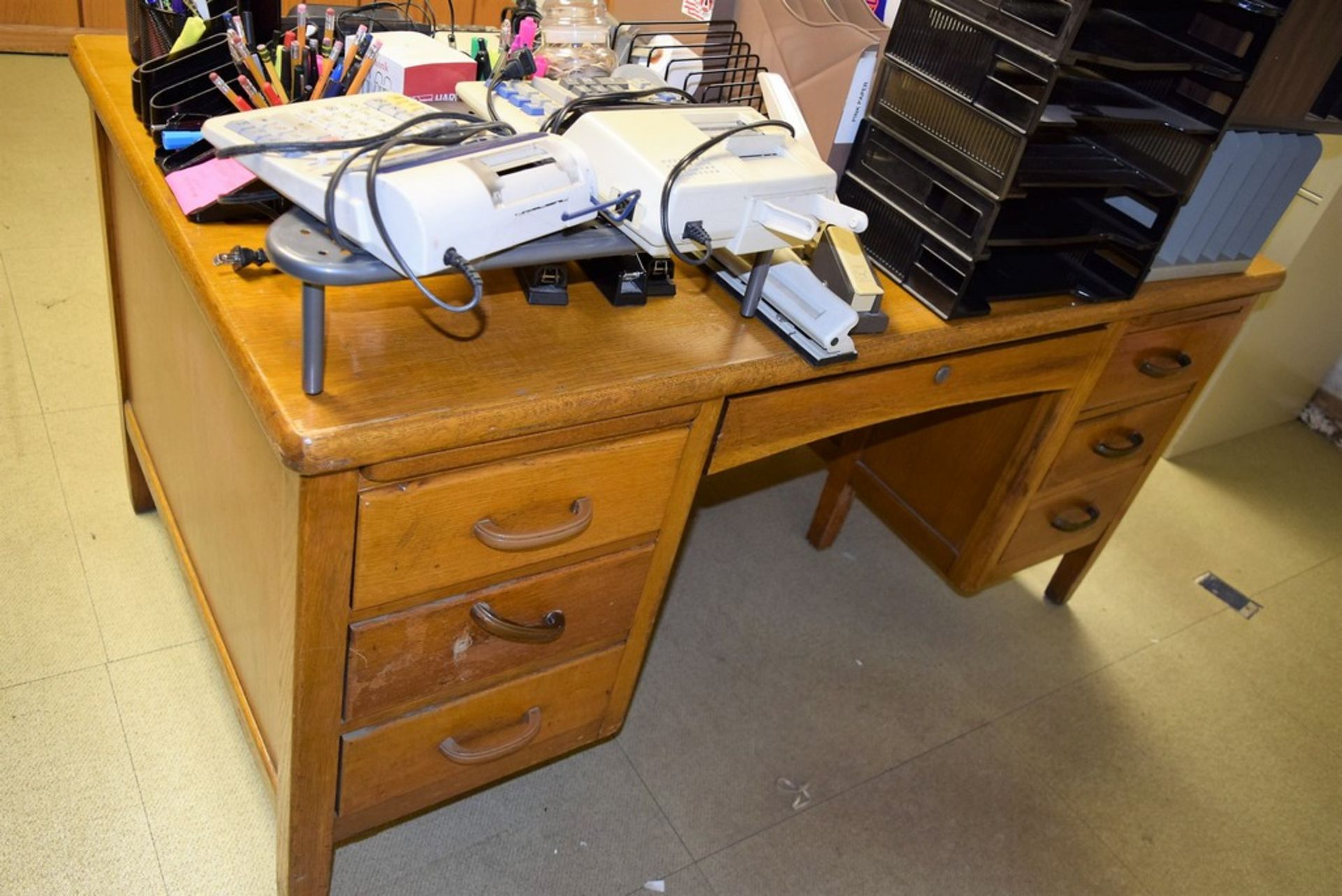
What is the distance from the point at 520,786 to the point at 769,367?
0.79m

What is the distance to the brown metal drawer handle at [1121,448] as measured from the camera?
5.34 feet

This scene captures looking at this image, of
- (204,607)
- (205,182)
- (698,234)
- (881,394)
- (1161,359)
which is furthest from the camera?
(1161,359)

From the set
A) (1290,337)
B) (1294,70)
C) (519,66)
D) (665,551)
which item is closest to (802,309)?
(665,551)

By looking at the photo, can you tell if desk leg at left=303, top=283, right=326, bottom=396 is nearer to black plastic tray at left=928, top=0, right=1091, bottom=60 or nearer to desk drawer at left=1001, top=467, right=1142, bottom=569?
black plastic tray at left=928, top=0, right=1091, bottom=60

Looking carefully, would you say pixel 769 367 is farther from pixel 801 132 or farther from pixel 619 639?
pixel 619 639

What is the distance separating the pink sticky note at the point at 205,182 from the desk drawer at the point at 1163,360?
116 centimetres

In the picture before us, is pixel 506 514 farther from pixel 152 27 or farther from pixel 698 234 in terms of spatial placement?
pixel 152 27

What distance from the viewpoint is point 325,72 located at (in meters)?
1.07

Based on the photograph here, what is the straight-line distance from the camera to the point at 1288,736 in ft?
6.03

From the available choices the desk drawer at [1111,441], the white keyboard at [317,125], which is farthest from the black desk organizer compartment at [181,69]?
the desk drawer at [1111,441]

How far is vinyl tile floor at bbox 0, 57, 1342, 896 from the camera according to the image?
4.37 feet

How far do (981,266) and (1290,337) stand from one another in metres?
1.82

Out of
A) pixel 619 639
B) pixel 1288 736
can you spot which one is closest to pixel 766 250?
pixel 619 639

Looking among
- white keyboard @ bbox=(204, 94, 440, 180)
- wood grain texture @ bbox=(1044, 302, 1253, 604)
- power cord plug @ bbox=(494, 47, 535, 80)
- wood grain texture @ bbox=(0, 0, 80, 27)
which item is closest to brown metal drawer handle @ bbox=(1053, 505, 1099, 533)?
wood grain texture @ bbox=(1044, 302, 1253, 604)
